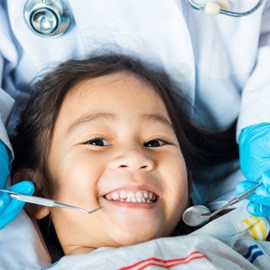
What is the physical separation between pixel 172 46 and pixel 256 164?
33 centimetres

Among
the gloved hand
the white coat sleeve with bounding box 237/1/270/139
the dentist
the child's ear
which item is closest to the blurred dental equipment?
the dentist

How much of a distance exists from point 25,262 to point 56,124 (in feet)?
1.01

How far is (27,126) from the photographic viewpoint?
1.40 metres

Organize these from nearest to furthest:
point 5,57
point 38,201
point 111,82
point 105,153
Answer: point 38,201 < point 105,153 < point 111,82 < point 5,57

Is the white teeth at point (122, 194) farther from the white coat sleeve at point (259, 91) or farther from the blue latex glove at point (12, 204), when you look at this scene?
the white coat sleeve at point (259, 91)

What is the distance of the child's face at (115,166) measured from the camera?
3.76ft

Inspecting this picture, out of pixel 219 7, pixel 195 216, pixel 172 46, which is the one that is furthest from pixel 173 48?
pixel 195 216

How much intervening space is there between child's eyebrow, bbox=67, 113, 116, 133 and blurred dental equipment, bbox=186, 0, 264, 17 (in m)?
0.29

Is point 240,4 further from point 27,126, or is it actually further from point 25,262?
point 25,262

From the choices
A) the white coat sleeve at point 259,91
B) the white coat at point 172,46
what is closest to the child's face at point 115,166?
the white coat at point 172,46

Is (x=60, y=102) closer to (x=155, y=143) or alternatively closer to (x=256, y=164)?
(x=155, y=143)

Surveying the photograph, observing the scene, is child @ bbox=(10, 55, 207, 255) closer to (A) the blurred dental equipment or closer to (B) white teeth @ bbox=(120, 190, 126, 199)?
(B) white teeth @ bbox=(120, 190, 126, 199)

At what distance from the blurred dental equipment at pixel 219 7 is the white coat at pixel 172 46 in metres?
0.05

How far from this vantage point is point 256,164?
1.33m
